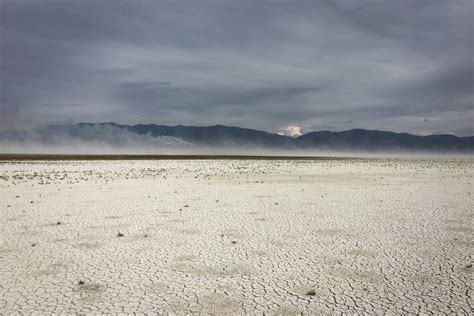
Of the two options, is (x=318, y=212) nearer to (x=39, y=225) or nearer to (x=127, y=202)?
(x=127, y=202)

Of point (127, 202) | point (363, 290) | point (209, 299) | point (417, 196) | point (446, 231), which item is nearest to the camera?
point (209, 299)

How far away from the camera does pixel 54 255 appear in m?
7.58

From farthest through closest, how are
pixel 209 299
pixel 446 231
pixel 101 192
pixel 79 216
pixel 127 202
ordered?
pixel 101 192, pixel 127 202, pixel 79 216, pixel 446 231, pixel 209 299

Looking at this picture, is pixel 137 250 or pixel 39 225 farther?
pixel 39 225

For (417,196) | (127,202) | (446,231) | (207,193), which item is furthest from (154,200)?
(417,196)

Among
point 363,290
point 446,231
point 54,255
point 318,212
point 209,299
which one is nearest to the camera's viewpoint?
point 209,299

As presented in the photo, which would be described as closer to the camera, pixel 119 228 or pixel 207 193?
pixel 119 228

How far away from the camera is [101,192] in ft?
59.5

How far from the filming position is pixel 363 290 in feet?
19.0

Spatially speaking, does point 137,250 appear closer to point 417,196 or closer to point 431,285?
point 431,285

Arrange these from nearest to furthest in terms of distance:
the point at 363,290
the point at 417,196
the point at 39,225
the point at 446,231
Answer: the point at 363,290 < the point at 446,231 < the point at 39,225 < the point at 417,196

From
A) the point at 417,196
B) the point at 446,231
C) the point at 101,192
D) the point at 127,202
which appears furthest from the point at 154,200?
the point at 417,196

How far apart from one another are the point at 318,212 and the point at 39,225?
31.5 ft

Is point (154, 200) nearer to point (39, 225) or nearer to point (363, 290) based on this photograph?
point (39, 225)
